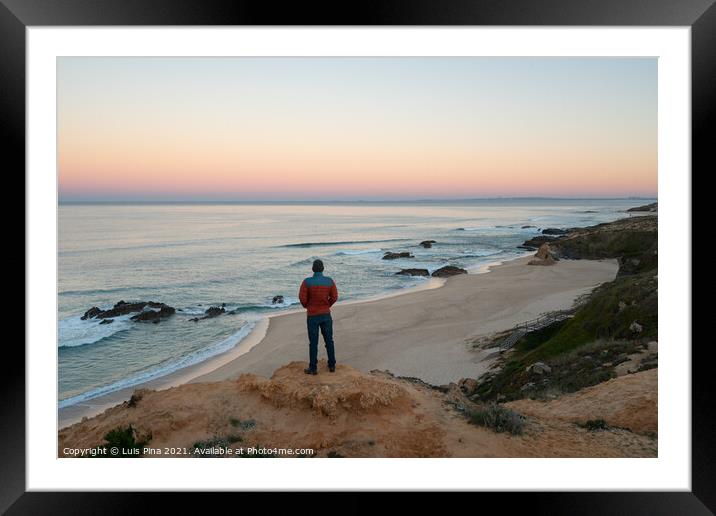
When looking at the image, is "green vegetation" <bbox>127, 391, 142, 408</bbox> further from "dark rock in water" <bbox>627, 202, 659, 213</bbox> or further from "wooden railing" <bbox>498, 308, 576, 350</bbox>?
"dark rock in water" <bbox>627, 202, 659, 213</bbox>

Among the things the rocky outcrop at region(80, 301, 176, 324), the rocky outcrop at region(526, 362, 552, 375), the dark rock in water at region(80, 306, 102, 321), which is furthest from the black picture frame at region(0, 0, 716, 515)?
the dark rock in water at region(80, 306, 102, 321)

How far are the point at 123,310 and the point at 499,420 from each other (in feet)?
40.7

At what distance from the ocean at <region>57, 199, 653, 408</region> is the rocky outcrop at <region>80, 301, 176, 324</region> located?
1.04ft

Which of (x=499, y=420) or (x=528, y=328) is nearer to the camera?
(x=499, y=420)

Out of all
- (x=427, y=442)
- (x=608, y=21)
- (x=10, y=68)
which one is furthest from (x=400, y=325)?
(x=10, y=68)

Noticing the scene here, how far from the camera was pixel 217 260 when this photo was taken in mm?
20891

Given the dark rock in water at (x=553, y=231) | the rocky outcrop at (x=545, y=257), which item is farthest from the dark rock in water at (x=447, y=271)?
the dark rock in water at (x=553, y=231)

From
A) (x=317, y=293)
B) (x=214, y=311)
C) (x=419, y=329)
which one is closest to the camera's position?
(x=317, y=293)

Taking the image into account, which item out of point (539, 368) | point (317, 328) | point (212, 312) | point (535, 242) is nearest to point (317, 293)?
point (317, 328)

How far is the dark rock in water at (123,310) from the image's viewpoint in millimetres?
13500

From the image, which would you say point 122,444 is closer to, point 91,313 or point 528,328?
point 528,328

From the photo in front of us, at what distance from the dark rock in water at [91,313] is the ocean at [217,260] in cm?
26

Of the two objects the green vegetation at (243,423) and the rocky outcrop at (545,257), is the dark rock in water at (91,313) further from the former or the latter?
the rocky outcrop at (545,257)

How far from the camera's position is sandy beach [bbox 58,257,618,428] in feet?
29.7
